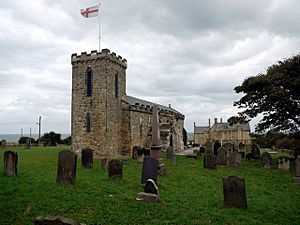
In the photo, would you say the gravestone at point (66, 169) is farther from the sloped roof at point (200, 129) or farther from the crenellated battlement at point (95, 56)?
the sloped roof at point (200, 129)

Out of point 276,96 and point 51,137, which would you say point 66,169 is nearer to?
point 276,96

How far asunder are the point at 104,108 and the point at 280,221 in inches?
773

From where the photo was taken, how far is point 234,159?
17094mm

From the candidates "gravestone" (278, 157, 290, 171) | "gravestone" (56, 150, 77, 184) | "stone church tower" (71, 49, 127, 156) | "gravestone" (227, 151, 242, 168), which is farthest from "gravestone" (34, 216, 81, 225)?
"stone church tower" (71, 49, 127, 156)

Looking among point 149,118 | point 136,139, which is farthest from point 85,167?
point 149,118

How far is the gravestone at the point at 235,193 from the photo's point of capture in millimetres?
7617

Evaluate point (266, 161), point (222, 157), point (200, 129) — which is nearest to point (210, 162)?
point (222, 157)

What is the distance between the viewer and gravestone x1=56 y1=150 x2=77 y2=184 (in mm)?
9617

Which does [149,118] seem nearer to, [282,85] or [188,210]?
[282,85]

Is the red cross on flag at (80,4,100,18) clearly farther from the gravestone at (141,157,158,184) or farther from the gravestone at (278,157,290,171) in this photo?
the gravestone at (278,157,290,171)

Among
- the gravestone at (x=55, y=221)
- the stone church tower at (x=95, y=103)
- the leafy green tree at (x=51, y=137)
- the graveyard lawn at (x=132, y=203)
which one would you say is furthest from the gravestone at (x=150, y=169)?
the leafy green tree at (x=51, y=137)

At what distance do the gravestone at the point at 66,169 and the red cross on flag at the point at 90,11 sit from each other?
51.0ft

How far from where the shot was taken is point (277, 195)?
9570 mm

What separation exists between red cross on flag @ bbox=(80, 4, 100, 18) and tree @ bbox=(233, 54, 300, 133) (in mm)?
12725
